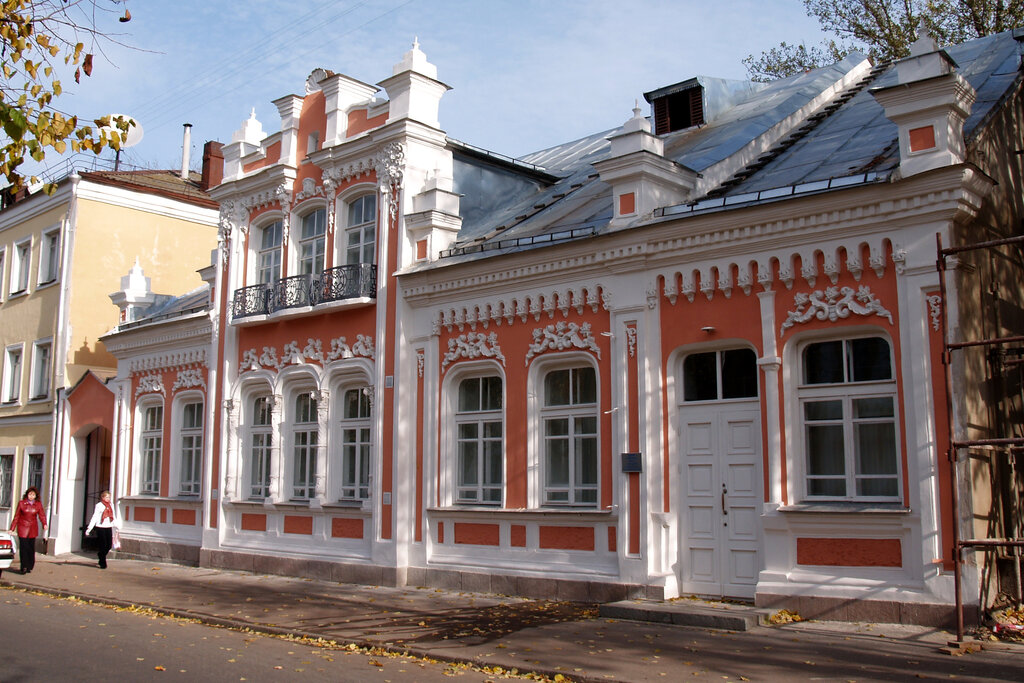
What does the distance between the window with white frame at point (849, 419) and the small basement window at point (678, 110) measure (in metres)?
8.34

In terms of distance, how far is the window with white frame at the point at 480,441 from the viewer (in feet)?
46.6

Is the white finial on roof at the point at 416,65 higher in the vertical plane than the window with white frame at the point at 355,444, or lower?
higher

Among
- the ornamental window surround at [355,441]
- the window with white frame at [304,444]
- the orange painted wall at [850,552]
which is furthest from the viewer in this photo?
the window with white frame at [304,444]

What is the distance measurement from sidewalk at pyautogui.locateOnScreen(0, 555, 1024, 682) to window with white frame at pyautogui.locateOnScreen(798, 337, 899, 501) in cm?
159

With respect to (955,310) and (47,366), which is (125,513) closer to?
(47,366)

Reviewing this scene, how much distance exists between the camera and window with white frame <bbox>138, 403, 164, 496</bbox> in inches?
812

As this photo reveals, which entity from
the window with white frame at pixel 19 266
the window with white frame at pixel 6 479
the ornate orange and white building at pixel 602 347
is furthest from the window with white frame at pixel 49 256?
the ornate orange and white building at pixel 602 347

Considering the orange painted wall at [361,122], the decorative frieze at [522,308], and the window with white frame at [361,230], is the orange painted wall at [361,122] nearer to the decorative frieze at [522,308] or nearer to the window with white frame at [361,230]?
the window with white frame at [361,230]

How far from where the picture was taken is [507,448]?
45.2 feet

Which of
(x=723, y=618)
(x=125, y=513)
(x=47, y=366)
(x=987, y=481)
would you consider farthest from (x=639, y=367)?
(x=47, y=366)

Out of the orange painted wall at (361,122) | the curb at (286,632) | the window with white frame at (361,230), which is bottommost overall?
the curb at (286,632)

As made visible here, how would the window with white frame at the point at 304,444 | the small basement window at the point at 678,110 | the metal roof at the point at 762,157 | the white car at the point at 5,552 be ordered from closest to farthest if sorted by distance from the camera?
1. the metal roof at the point at 762,157
2. the white car at the point at 5,552
3. the window with white frame at the point at 304,444
4. the small basement window at the point at 678,110

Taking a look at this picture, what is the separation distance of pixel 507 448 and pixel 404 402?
2168mm

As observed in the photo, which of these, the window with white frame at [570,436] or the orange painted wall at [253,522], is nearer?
A: the window with white frame at [570,436]
